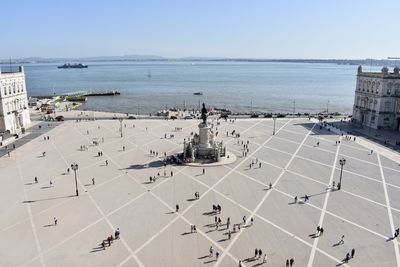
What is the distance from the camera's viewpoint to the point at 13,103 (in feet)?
189

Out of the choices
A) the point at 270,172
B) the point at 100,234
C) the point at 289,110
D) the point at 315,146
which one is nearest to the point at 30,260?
→ the point at 100,234

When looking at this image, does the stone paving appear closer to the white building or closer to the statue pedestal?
the statue pedestal

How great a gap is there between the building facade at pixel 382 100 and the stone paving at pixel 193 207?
53.7ft

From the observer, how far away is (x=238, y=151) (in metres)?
45.3

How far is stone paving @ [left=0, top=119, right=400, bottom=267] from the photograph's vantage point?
72.7ft

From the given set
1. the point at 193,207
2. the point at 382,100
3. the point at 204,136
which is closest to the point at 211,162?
the point at 204,136

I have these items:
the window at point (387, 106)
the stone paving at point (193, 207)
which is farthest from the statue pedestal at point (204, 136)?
the window at point (387, 106)

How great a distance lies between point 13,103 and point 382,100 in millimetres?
59436

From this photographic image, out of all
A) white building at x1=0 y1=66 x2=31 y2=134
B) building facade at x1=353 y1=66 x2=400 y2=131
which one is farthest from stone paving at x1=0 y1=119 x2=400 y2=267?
building facade at x1=353 y1=66 x2=400 y2=131

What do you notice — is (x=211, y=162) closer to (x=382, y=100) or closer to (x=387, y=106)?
(x=382, y=100)

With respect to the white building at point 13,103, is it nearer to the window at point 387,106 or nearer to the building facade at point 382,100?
the building facade at point 382,100

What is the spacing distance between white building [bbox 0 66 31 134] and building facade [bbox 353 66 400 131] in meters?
57.4

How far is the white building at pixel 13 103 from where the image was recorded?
54.6m

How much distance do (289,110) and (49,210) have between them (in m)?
78.7
